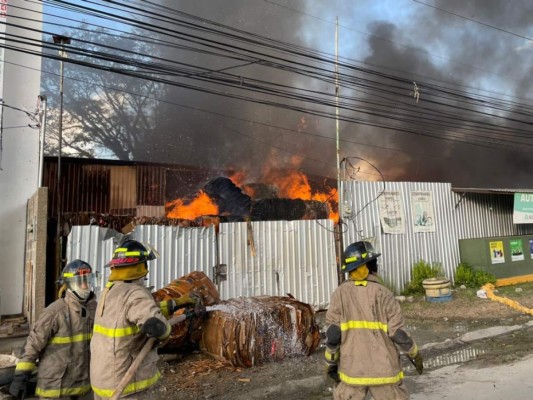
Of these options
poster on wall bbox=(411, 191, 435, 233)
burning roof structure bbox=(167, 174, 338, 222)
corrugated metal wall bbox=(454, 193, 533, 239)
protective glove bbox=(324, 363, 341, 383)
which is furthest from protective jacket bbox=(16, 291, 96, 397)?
corrugated metal wall bbox=(454, 193, 533, 239)

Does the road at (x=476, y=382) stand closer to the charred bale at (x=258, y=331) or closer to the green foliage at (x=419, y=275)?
the charred bale at (x=258, y=331)

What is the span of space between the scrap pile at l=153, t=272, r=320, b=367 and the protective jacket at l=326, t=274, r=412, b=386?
2.55 metres

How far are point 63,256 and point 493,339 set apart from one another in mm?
7306

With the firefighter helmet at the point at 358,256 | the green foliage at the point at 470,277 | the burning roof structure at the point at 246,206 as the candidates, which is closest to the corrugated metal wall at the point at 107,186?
the burning roof structure at the point at 246,206

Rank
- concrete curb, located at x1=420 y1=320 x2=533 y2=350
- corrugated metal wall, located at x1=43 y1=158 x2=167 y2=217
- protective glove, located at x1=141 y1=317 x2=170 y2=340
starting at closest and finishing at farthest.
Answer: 1. protective glove, located at x1=141 y1=317 x2=170 y2=340
2. concrete curb, located at x1=420 y1=320 x2=533 y2=350
3. corrugated metal wall, located at x1=43 y1=158 x2=167 y2=217

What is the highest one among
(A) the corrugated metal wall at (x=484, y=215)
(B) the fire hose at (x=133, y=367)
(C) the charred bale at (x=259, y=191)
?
(C) the charred bale at (x=259, y=191)

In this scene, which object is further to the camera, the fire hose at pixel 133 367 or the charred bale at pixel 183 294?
the charred bale at pixel 183 294

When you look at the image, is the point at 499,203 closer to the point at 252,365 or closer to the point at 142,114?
the point at 252,365

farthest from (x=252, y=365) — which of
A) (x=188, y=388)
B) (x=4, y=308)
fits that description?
(x=4, y=308)

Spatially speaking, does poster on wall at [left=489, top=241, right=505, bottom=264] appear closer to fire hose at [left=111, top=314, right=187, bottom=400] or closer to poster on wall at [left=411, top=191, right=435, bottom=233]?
poster on wall at [left=411, top=191, right=435, bottom=233]

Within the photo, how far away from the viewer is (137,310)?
2584mm

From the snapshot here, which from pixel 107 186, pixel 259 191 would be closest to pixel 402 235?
pixel 259 191

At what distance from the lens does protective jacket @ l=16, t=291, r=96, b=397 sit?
9.78 ft

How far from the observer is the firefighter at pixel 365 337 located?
2.83 meters
